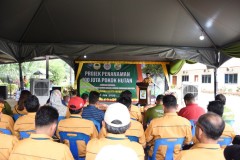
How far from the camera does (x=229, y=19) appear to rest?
14.1 ft

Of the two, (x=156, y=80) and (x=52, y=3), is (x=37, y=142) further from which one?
(x=156, y=80)

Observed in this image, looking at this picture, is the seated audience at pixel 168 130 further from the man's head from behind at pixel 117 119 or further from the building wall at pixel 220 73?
the building wall at pixel 220 73

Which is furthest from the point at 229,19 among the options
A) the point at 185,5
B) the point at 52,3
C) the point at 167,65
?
the point at 167,65

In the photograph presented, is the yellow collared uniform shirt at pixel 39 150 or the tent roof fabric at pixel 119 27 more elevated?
the tent roof fabric at pixel 119 27

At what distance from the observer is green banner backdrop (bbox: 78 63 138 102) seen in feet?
30.6

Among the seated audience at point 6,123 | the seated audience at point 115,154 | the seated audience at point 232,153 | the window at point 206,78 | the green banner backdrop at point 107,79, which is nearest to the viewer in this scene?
the seated audience at point 115,154

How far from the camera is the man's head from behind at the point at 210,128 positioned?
6.03ft

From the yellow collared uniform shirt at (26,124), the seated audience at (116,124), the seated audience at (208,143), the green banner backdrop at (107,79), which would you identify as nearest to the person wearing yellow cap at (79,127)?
the yellow collared uniform shirt at (26,124)

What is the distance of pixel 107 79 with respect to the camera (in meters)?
9.34

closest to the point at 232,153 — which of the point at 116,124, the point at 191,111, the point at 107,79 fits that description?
the point at 116,124

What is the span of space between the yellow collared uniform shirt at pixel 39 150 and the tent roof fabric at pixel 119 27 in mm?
2878

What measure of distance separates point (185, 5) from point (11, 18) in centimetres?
294

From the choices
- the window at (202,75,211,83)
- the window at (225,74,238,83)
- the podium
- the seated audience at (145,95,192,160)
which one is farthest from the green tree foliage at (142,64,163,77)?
the window at (202,75,211,83)

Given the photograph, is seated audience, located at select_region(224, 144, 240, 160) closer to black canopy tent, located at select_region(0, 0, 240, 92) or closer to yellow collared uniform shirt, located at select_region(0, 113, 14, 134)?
yellow collared uniform shirt, located at select_region(0, 113, 14, 134)
